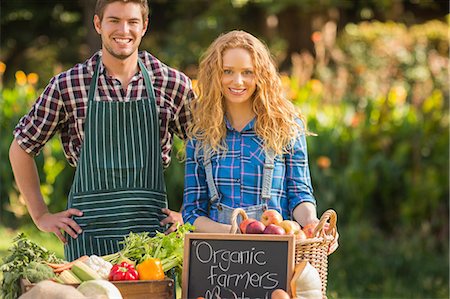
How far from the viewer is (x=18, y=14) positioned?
14258mm

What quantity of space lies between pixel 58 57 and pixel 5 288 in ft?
41.5

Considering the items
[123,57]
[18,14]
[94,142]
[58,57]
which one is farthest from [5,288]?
[58,57]

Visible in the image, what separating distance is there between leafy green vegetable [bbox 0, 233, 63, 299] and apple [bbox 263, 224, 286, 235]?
0.82m

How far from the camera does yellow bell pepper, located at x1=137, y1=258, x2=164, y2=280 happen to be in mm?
3178

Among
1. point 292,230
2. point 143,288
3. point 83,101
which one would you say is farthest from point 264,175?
point 83,101

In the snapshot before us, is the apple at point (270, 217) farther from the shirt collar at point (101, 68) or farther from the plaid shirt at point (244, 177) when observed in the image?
the shirt collar at point (101, 68)

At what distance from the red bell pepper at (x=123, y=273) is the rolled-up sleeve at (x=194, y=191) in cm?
59

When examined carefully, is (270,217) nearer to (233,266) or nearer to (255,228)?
(255,228)

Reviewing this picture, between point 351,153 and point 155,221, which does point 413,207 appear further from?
point 155,221

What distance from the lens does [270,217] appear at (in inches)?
133

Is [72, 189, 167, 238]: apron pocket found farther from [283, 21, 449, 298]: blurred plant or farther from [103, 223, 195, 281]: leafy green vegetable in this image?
[283, 21, 449, 298]: blurred plant

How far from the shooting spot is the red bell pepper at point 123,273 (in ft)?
10.3

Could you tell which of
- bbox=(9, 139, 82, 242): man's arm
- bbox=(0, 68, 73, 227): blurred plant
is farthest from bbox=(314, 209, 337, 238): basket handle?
bbox=(0, 68, 73, 227): blurred plant

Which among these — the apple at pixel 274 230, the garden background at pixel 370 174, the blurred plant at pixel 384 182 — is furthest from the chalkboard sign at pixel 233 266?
the blurred plant at pixel 384 182
